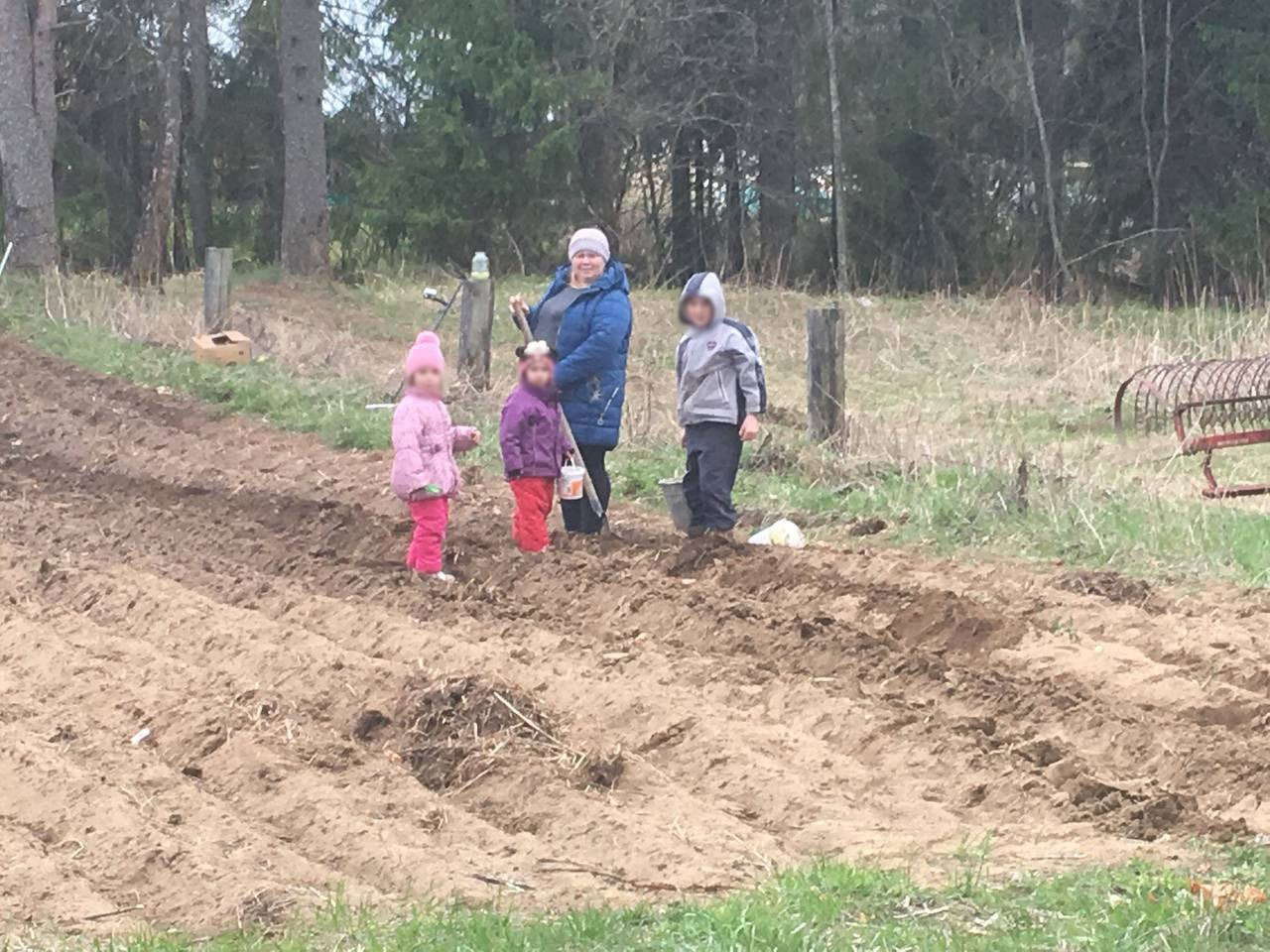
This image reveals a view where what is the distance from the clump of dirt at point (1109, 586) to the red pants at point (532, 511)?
2.69 meters

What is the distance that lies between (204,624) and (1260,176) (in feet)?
86.2

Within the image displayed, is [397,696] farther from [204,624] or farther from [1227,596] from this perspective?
[1227,596]

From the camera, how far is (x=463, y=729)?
6535 millimetres

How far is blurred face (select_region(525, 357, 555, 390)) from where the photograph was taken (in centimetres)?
922

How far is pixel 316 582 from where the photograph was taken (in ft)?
30.7

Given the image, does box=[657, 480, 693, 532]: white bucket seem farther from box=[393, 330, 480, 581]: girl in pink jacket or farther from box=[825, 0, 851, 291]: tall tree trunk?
box=[825, 0, 851, 291]: tall tree trunk

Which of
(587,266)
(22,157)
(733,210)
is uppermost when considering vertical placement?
(22,157)

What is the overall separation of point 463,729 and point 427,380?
2726 mm

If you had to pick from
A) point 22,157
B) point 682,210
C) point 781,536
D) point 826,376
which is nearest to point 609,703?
point 781,536

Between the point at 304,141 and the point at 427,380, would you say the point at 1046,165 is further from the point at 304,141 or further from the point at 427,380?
the point at 427,380

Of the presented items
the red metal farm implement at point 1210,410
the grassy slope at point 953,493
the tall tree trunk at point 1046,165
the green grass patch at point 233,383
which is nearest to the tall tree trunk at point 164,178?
the green grass patch at point 233,383

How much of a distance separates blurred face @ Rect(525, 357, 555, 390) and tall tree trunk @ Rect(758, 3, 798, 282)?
71.5 ft

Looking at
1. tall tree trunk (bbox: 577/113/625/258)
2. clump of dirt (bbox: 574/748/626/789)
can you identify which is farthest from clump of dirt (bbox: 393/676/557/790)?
tall tree trunk (bbox: 577/113/625/258)

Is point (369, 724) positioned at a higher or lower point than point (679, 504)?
lower
